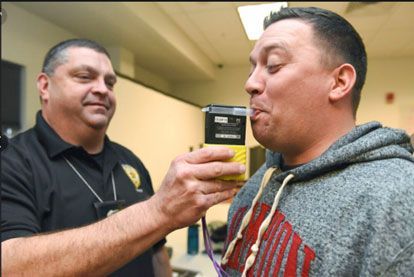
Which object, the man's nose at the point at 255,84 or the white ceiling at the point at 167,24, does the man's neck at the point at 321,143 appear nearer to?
the man's nose at the point at 255,84

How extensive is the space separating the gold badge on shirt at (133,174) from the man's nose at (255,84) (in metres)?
0.78

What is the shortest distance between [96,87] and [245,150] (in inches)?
34.2

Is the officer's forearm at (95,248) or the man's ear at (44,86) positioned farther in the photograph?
the man's ear at (44,86)

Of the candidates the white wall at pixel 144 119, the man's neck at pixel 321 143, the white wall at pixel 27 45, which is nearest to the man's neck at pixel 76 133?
the white wall at pixel 144 119

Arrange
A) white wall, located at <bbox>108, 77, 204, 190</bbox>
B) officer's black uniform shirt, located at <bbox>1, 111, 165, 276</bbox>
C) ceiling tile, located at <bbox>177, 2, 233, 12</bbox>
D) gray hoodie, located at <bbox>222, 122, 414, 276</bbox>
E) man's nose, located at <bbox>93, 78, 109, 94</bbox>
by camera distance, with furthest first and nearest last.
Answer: ceiling tile, located at <bbox>177, 2, 233, 12</bbox> < white wall, located at <bbox>108, 77, 204, 190</bbox> < man's nose, located at <bbox>93, 78, 109, 94</bbox> < officer's black uniform shirt, located at <bbox>1, 111, 165, 276</bbox> < gray hoodie, located at <bbox>222, 122, 414, 276</bbox>

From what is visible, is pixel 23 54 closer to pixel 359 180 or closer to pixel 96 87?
pixel 96 87

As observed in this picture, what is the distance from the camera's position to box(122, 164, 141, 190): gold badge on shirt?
135cm

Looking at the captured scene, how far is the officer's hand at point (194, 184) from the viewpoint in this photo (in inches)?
23.6

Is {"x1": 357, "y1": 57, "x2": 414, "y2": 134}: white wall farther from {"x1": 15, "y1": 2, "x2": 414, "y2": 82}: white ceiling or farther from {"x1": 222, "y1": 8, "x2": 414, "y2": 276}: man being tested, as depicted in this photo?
{"x1": 15, "y1": 2, "x2": 414, "y2": 82}: white ceiling

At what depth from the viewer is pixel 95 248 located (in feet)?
→ 2.10

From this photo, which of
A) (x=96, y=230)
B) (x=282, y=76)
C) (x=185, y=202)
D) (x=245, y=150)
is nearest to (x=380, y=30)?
→ (x=282, y=76)

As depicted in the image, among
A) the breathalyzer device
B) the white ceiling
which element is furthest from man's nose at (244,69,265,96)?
the white ceiling

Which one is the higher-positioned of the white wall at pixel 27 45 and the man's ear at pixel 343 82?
the white wall at pixel 27 45

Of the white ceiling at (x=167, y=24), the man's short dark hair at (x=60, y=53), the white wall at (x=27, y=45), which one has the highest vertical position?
the white ceiling at (x=167, y=24)
